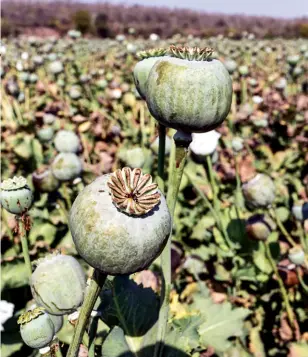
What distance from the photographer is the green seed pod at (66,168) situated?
1.74m

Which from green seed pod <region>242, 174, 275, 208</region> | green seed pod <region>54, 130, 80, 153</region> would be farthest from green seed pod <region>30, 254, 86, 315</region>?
green seed pod <region>54, 130, 80, 153</region>

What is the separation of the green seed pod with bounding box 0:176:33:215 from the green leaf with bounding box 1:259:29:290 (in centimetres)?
84

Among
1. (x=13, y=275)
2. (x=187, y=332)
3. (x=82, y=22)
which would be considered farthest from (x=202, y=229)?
(x=82, y=22)

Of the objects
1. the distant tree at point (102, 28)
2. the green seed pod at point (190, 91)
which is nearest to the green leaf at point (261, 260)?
the green seed pod at point (190, 91)

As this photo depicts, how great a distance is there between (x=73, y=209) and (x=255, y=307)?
152 centimetres

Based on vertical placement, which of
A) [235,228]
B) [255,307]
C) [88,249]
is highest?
[88,249]

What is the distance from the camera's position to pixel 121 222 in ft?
1.74

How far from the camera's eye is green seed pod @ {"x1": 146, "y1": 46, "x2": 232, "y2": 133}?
2.23 feet

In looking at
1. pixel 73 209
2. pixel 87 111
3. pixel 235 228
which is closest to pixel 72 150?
pixel 235 228

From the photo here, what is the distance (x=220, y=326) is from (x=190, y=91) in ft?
3.12

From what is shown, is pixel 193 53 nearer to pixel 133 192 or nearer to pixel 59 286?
pixel 133 192

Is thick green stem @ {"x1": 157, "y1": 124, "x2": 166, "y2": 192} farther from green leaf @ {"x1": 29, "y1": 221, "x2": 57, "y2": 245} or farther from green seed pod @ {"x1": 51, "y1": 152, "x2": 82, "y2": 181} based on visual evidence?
green leaf @ {"x1": 29, "y1": 221, "x2": 57, "y2": 245}

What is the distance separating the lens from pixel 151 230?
1.77 feet

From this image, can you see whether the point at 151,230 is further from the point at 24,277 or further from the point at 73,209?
the point at 24,277
